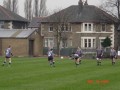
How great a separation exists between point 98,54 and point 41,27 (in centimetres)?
4739

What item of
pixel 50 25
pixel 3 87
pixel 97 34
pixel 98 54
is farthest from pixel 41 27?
pixel 3 87

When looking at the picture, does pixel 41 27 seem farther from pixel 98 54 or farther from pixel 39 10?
pixel 98 54

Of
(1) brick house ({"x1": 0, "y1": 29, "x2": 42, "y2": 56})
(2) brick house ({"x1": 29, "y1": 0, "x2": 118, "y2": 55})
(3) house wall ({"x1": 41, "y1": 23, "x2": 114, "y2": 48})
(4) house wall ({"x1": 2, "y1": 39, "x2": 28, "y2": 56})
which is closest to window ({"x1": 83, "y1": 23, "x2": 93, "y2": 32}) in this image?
(2) brick house ({"x1": 29, "y1": 0, "x2": 118, "y2": 55})

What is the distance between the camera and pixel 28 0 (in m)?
128

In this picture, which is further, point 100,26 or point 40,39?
point 100,26

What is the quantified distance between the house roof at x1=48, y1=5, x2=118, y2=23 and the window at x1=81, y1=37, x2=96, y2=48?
11.6ft

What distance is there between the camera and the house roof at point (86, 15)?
3504 inches

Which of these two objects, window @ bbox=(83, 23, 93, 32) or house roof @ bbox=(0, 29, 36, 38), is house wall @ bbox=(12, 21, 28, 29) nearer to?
window @ bbox=(83, 23, 93, 32)

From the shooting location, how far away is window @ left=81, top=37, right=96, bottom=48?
9106 centimetres

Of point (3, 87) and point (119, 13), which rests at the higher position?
point (119, 13)

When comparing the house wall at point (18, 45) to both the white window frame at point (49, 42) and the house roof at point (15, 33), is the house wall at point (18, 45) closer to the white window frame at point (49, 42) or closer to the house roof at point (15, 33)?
the house roof at point (15, 33)

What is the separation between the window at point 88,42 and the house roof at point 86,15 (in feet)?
11.6

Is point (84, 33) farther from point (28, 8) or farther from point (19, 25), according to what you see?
point (28, 8)

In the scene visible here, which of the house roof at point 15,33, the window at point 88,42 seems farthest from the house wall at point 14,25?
the window at point 88,42
